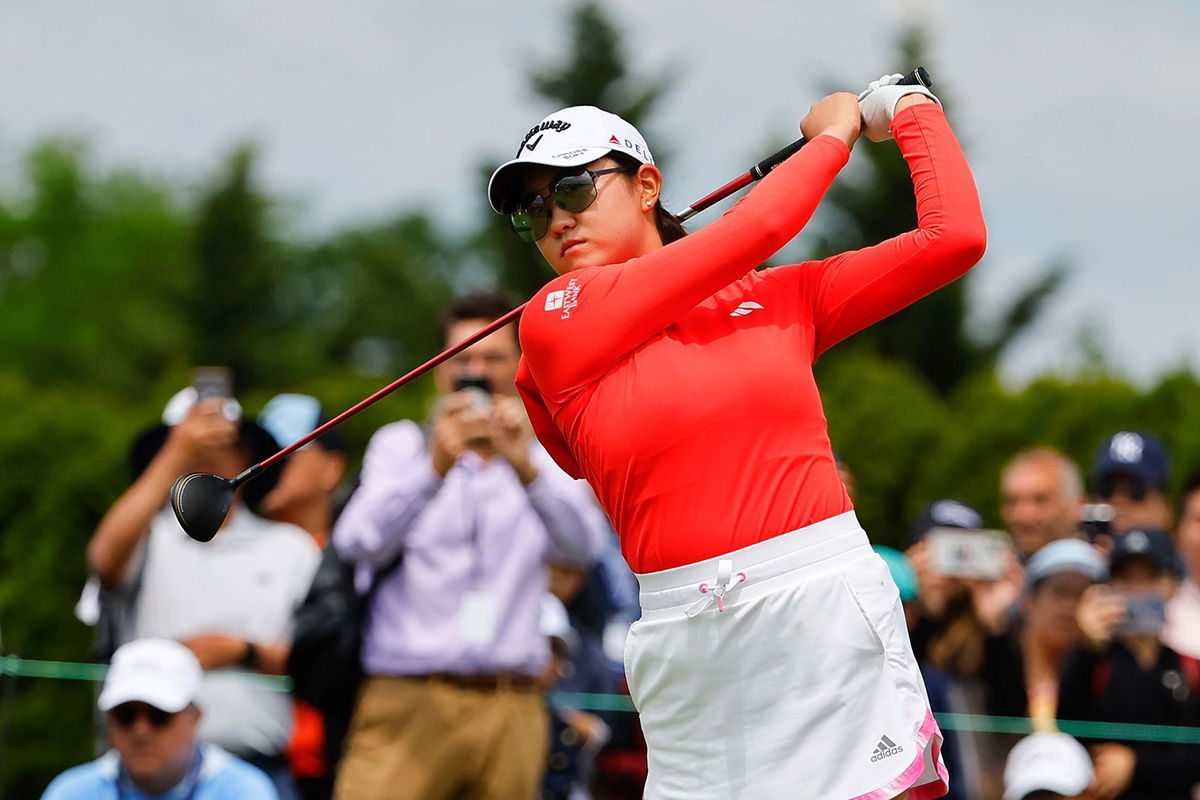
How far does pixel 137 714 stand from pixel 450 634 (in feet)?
3.52

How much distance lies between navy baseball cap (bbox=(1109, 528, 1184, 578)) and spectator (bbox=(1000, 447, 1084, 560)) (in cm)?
93

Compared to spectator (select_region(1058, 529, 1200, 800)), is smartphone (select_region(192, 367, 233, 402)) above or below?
above

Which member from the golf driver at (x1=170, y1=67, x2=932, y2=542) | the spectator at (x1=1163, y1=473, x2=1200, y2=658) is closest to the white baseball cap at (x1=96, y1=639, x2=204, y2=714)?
the golf driver at (x1=170, y1=67, x2=932, y2=542)

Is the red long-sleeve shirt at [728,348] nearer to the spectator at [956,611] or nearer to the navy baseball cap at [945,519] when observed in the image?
the spectator at [956,611]

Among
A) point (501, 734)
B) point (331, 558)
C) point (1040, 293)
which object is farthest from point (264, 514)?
point (1040, 293)

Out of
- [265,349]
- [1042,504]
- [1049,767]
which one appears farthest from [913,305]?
[1049,767]

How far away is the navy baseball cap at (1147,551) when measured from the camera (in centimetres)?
592

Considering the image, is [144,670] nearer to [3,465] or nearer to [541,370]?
[541,370]

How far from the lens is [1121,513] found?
22.3ft

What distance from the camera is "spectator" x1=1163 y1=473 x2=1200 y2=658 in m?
5.88

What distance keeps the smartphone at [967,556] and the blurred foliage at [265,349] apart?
4.04 meters

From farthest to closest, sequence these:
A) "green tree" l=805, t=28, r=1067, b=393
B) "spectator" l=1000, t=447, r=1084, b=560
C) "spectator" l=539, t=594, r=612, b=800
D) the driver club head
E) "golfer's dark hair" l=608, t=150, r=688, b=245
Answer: "green tree" l=805, t=28, r=1067, b=393 < "spectator" l=1000, t=447, r=1084, b=560 < "spectator" l=539, t=594, r=612, b=800 < the driver club head < "golfer's dark hair" l=608, t=150, r=688, b=245

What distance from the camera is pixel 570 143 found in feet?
11.1

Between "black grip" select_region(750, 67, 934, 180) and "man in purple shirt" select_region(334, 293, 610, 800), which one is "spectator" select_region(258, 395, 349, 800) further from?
"black grip" select_region(750, 67, 934, 180)
